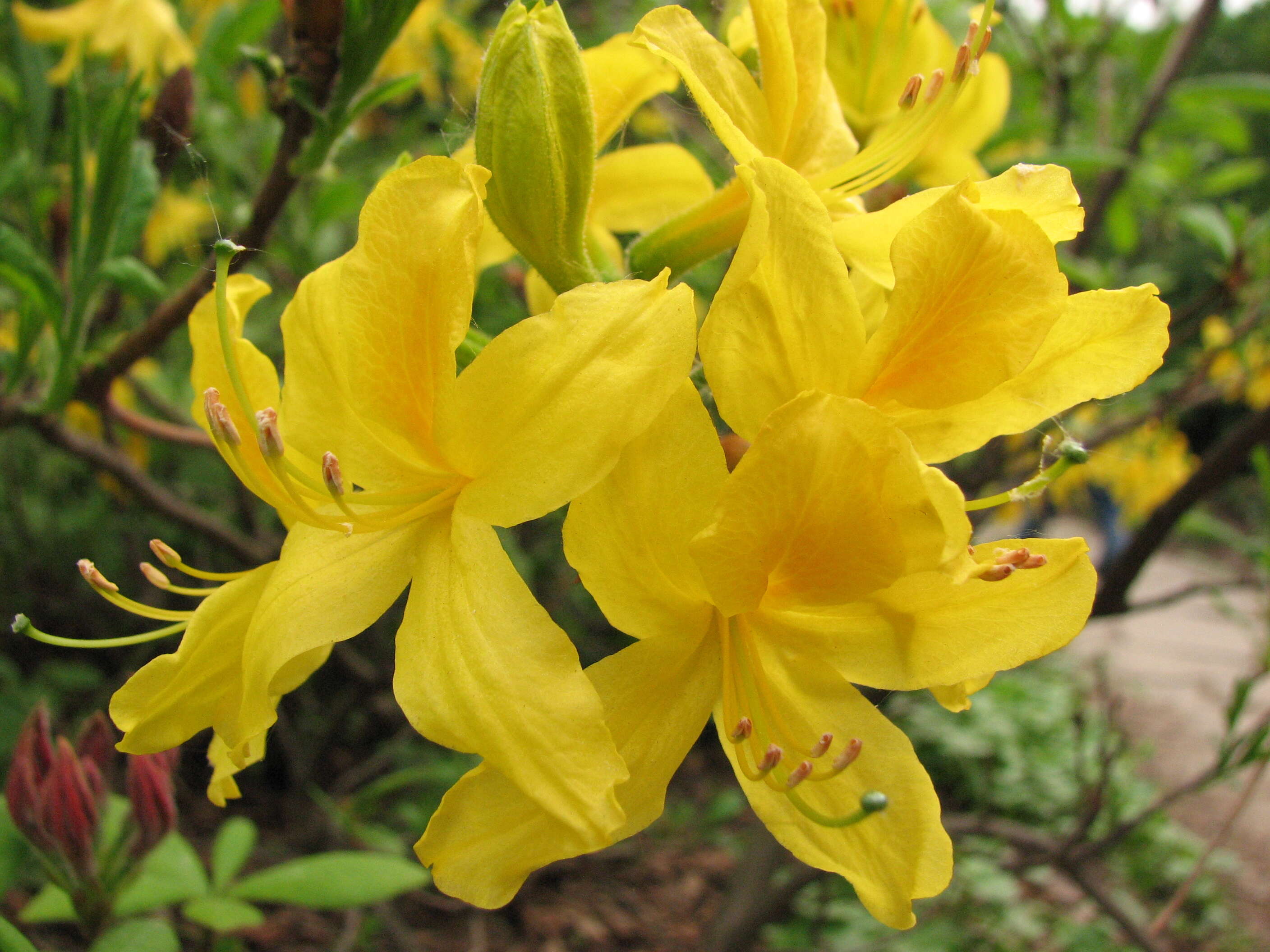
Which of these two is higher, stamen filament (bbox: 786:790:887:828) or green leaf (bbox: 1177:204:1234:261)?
stamen filament (bbox: 786:790:887:828)

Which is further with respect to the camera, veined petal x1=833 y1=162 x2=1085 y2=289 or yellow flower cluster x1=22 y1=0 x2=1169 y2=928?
veined petal x1=833 y1=162 x2=1085 y2=289

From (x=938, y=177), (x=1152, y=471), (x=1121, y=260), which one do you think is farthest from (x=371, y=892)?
(x=1152, y=471)

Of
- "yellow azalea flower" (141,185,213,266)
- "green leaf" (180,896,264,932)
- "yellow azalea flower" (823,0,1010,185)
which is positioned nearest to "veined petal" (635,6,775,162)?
"yellow azalea flower" (823,0,1010,185)

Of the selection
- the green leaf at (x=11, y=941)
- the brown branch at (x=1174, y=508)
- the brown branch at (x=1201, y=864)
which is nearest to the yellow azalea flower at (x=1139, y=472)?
the brown branch at (x=1174, y=508)

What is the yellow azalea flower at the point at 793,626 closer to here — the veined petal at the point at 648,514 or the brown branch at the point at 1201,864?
the veined petal at the point at 648,514

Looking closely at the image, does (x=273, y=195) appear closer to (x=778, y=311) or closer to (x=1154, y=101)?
(x=778, y=311)

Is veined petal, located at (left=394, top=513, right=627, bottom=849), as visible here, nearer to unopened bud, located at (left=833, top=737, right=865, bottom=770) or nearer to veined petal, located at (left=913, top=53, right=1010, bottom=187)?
unopened bud, located at (left=833, top=737, right=865, bottom=770)
